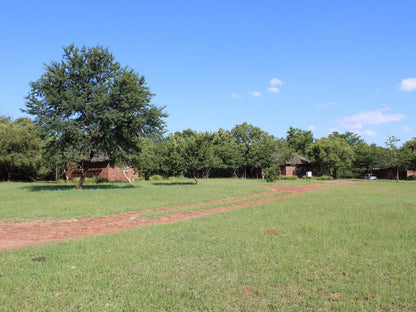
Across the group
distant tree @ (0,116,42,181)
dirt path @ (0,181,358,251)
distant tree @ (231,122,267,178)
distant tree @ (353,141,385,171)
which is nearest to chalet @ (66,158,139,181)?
distant tree @ (0,116,42,181)

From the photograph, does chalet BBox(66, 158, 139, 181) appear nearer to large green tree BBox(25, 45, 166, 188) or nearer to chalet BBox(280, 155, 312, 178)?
large green tree BBox(25, 45, 166, 188)

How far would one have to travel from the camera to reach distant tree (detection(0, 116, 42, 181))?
32.3m

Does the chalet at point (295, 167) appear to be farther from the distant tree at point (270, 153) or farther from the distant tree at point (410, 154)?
the distant tree at point (410, 154)

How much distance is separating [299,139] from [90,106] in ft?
201

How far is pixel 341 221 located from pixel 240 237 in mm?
3942

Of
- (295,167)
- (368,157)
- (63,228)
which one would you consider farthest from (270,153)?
(63,228)

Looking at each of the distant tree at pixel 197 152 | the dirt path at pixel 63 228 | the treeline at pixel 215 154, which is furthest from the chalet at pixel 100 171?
the dirt path at pixel 63 228

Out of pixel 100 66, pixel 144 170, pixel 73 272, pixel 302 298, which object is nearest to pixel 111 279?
pixel 73 272

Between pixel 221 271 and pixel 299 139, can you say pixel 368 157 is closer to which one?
pixel 299 139

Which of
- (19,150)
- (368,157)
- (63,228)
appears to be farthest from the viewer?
(368,157)

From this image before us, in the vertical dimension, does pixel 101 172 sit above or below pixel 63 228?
above

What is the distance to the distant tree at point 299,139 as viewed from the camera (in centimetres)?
7062

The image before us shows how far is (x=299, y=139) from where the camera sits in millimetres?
71250

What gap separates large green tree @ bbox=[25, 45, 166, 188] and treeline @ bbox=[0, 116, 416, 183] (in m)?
1.42
